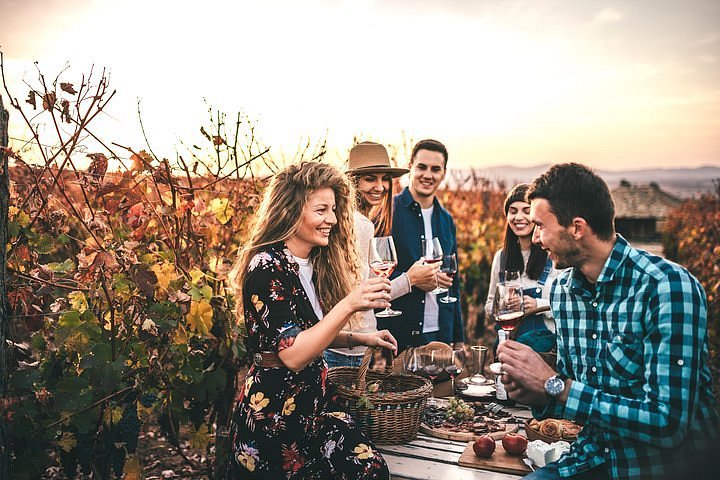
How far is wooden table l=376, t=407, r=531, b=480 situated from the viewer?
2.34m

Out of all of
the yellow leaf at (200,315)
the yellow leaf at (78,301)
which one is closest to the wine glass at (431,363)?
the yellow leaf at (200,315)

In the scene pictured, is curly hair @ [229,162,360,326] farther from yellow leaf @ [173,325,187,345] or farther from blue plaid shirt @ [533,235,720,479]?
blue plaid shirt @ [533,235,720,479]

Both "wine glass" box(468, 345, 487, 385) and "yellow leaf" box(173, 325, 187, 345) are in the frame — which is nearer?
"yellow leaf" box(173, 325, 187, 345)

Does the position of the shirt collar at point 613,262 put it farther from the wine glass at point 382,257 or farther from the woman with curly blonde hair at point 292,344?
the wine glass at point 382,257

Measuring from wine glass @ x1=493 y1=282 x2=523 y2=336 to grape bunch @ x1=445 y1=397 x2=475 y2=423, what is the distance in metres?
0.53

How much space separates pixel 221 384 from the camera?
3385mm

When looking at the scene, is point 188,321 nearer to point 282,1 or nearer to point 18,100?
point 18,100

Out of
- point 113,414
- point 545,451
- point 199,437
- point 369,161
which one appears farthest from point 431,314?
point 113,414

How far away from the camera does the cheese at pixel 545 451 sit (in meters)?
2.31

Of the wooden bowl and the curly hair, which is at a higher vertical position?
the curly hair

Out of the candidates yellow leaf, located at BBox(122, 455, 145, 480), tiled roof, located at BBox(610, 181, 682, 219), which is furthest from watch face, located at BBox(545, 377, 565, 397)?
tiled roof, located at BBox(610, 181, 682, 219)

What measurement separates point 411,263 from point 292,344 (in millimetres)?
2355

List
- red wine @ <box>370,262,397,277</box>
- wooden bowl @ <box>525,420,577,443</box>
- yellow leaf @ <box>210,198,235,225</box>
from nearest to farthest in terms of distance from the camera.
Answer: wooden bowl @ <box>525,420,577,443</box>, red wine @ <box>370,262,397,277</box>, yellow leaf @ <box>210,198,235,225</box>

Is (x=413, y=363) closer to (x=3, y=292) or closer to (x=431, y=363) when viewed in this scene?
(x=431, y=363)
